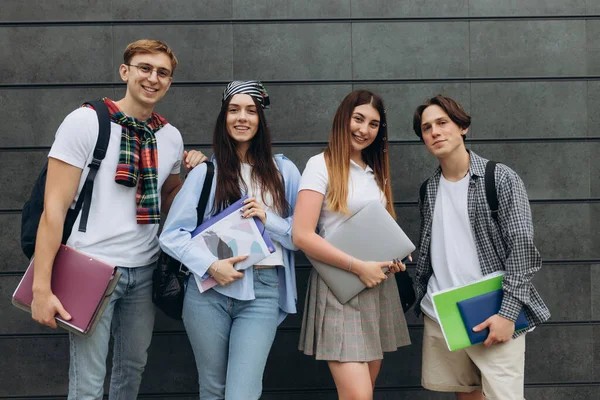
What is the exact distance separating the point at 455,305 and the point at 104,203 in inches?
76.1

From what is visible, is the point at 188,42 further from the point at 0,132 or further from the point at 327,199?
the point at 327,199

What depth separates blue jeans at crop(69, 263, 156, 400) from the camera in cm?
287

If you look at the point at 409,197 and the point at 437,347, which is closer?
the point at 437,347

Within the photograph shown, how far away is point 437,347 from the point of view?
3252 millimetres

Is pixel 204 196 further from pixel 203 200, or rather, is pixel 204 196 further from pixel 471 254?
pixel 471 254

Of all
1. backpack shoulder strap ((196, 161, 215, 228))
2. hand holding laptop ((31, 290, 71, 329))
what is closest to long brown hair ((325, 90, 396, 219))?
backpack shoulder strap ((196, 161, 215, 228))

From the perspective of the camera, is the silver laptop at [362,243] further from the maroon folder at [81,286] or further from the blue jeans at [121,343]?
the maroon folder at [81,286]

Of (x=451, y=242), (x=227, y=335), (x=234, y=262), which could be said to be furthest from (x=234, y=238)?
(x=451, y=242)

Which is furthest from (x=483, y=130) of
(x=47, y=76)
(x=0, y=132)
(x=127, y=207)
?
(x=0, y=132)

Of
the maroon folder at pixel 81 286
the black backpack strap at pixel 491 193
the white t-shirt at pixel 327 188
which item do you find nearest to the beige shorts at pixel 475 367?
the black backpack strap at pixel 491 193

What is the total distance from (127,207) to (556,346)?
3.45 m

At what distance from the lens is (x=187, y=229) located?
3043 millimetres

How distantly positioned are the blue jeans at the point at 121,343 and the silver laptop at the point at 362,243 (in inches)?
39.0

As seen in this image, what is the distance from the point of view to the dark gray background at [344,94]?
4238 millimetres
